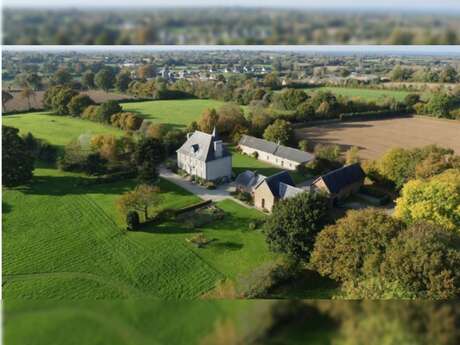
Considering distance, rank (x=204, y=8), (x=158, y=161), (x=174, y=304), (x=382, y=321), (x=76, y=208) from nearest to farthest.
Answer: (x=204, y=8), (x=382, y=321), (x=174, y=304), (x=76, y=208), (x=158, y=161)

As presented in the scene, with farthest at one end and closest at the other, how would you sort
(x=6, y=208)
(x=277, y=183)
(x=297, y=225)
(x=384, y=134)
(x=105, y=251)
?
(x=384, y=134)
(x=277, y=183)
(x=6, y=208)
(x=105, y=251)
(x=297, y=225)

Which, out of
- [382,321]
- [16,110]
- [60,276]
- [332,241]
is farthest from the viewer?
[16,110]

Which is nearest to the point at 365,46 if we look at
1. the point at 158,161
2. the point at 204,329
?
the point at 204,329

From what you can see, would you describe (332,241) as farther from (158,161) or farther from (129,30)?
(158,161)

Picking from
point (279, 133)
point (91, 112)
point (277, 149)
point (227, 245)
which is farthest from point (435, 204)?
point (91, 112)

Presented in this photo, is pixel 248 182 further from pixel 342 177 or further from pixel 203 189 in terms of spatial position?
pixel 342 177

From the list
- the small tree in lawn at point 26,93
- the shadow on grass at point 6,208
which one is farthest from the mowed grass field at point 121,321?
the small tree in lawn at point 26,93
